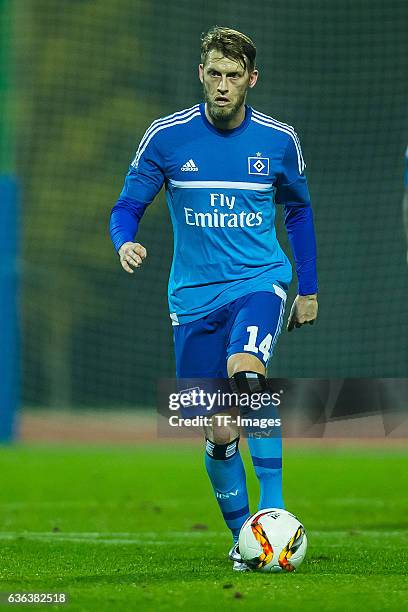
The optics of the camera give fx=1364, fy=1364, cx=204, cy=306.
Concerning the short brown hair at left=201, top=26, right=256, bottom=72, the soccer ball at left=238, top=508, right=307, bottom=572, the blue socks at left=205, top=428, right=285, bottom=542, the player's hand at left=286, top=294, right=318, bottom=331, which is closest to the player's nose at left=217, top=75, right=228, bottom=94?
the short brown hair at left=201, top=26, right=256, bottom=72

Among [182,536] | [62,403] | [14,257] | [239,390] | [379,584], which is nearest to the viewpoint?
[379,584]

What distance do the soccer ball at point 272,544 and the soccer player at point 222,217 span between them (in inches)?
14.0

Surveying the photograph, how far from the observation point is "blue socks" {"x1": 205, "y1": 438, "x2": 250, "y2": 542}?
6.65 m

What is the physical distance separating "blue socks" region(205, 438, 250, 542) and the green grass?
0.88 ft

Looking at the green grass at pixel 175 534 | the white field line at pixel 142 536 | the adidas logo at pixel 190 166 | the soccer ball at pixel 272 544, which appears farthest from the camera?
the white field line at pixel 142 536

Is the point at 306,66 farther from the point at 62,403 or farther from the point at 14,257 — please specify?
the point at 62,403

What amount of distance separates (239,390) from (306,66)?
14.3m

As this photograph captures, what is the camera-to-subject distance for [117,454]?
1725 centimetres

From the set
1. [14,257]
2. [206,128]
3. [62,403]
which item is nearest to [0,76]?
[14,257]

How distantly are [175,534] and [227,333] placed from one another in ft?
8.05

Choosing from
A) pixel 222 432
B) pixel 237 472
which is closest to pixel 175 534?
pixel 237 472

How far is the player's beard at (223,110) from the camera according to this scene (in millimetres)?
6629

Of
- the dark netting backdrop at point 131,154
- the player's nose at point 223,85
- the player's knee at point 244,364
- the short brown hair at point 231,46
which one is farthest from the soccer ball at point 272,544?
the dark netting backdrop at point 131,154

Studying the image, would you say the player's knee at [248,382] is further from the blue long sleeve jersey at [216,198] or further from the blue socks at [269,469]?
the blue long sleeve jersey at [216,198]
